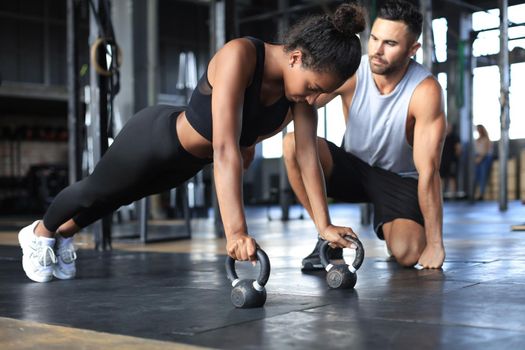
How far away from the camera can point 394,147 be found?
2.79 meters

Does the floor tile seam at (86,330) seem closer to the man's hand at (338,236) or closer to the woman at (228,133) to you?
the woman at (228,133)

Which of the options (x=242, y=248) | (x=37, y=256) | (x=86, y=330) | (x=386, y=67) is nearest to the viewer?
(x=86, y=330)

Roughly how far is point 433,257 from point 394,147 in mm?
456

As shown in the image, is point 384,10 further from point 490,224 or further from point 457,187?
point 457,187

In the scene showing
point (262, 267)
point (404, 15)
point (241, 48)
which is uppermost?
point (404, 15)

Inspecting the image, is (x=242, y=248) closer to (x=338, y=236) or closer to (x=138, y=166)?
(x=338, y=236)

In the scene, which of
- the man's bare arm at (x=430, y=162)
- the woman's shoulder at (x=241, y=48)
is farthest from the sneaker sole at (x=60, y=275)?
the man's bare arm at (x=430, y=162)

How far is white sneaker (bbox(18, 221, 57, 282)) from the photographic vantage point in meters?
2.54

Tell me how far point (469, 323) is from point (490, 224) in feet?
12.9

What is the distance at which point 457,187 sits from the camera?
12102 millimetres

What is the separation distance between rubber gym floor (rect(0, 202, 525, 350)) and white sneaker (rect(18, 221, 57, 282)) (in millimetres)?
58

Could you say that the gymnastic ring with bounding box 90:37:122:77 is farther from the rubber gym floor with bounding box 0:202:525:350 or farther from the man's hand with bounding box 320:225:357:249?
the man's hand with bounding box 320:225:357:249

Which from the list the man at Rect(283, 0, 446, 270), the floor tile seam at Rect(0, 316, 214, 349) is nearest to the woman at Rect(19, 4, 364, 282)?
the floor tile seam at Rect(0, 316, 214, 349)

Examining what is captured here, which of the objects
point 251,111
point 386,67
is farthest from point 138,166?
point 386,67
